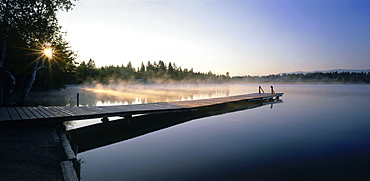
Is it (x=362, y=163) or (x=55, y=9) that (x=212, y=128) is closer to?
(x=362, y=163)

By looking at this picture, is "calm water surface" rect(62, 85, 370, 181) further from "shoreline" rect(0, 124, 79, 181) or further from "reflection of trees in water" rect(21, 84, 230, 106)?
"reflection of trees in water" rect(21, 84, 230, 106)

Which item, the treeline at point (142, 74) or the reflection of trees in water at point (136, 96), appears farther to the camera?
the treeline at point (142, 74)

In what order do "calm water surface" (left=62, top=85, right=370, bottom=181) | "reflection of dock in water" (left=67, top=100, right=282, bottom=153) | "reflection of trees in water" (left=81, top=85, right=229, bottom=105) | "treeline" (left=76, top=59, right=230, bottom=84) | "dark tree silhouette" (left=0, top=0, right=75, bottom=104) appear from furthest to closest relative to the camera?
"treeline" (left=76, top=59, right=230, bottom=84) → "reflection of trees in water" (left=81, top=85, right=229, bottom=105) → "dark tree silhouette" (left=0, top=0, right=75, bottom=104) → "reflection of dock in water" (left=67, top=100, right=282, bottom=153) → "calm water surface" (left=62, top=85, right=370, bottom=181)

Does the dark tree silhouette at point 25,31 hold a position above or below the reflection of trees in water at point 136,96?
above

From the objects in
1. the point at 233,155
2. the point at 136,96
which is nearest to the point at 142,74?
the point at 136,96

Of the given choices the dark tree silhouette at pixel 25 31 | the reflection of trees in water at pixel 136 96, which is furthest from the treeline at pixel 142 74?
the dark tree silhouette at pixel 25 31

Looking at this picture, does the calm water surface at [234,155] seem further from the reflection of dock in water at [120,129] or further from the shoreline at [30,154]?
the shoreline at [30,154]

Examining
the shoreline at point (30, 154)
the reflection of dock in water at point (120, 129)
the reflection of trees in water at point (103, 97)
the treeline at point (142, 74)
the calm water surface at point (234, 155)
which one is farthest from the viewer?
the treeline at point (142, 74)

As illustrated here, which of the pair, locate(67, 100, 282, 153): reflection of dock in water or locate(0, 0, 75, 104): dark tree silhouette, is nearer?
locate(67, 100, 282, 153): reflection of dock in water

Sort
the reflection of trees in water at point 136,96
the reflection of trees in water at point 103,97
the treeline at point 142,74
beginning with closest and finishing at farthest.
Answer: the reflection of trees in water at point 103,97, the reflection of trees in water at point 136,96, the treeline at point 142,74

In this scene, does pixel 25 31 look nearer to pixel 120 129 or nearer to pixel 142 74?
pixel 120 129

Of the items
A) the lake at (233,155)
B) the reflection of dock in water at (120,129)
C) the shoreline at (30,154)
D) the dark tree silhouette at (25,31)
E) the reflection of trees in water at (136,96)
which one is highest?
the dark tree silhouette at (25,31)

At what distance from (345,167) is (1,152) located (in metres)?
9.40

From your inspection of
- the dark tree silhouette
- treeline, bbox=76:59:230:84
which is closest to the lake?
the dark tree silhouette
